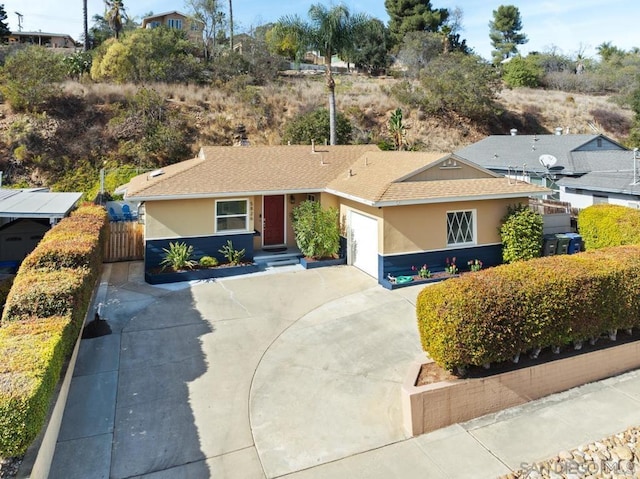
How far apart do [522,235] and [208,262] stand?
32.9 feet

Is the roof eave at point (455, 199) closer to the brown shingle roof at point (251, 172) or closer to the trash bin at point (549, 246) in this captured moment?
the trash bin at point (549, 246)

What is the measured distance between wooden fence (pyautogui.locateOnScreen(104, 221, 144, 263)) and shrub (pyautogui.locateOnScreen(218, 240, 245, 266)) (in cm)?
348

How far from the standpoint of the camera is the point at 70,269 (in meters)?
8.77

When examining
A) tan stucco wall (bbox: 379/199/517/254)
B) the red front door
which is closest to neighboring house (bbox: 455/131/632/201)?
tan stucco wall (bbox: 379/199/517/254)

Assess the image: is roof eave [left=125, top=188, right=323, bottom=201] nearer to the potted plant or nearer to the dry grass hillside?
the potted plant

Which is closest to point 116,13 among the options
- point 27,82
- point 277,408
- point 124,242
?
point 27,82

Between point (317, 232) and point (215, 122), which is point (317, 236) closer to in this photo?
point (317, 232)

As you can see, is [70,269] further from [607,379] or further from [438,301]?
[607,379]

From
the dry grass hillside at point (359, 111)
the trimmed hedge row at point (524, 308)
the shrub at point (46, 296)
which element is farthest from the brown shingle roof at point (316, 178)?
the dry grass hillside at point (359, 111)

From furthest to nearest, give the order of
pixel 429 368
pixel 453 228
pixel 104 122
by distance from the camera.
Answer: pixel 104 122 < pixel 453 228 < pixel 429 368

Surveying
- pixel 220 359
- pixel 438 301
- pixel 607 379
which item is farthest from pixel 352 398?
pixel 607 379

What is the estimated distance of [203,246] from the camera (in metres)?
14.2

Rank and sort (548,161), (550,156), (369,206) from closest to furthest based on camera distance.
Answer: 1. (369,206)
2. (548,161)
3. (550,156)

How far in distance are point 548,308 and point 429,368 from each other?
210 cm
